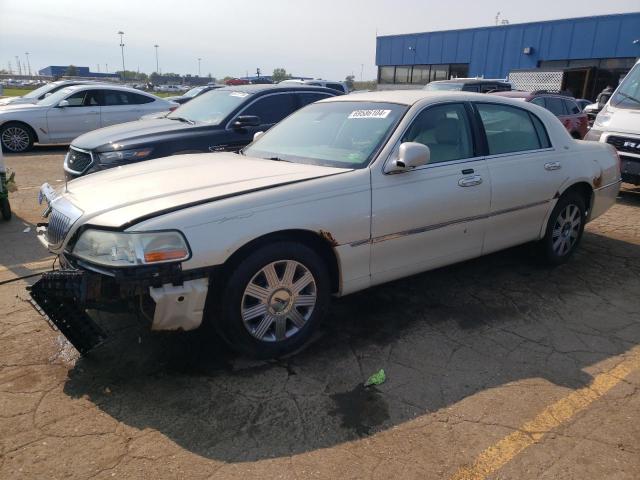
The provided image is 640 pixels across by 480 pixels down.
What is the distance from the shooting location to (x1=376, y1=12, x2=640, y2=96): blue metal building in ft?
92.3

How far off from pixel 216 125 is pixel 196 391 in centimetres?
469

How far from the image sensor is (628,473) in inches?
95.7

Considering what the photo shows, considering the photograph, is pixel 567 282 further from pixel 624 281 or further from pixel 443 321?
pixel 443 321

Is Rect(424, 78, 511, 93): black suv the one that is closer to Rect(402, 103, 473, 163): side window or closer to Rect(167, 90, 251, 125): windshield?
Rect(167, 90, 251, 125): windshield

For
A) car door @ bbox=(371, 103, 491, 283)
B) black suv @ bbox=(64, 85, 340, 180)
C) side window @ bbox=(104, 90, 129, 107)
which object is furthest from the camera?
side window @ bbox=(104, 90, 129, 107)

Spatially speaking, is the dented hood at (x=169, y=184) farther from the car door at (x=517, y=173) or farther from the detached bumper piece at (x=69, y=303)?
the car door at (x=517, y=173)

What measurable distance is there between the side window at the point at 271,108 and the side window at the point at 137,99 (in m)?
6.98

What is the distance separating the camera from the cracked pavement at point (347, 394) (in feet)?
8.16

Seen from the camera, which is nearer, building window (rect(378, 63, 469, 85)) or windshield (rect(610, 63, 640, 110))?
windshield (rect(610, 63, 640, 110))

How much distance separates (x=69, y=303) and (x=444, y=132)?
295 centimetres

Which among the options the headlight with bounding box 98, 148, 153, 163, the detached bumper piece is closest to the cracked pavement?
the detached bumper piece

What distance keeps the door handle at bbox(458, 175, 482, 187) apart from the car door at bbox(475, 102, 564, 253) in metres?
0.18

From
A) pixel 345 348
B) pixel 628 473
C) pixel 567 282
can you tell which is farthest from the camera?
pixel 567 282

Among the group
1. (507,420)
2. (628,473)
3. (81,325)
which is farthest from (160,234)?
(628,473)
